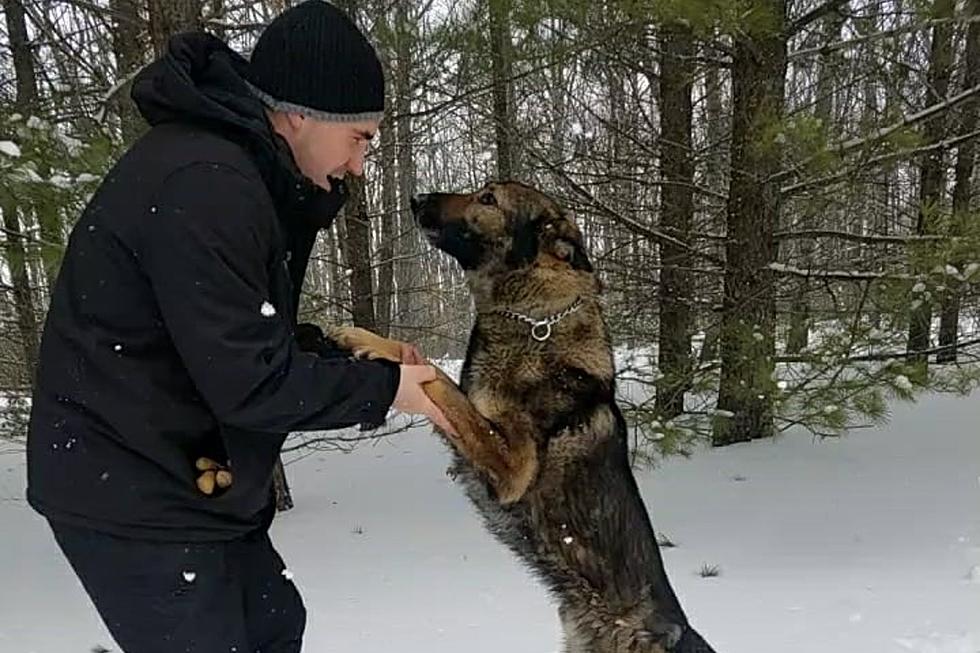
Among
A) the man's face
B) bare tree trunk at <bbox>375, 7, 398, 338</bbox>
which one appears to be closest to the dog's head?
the man's face

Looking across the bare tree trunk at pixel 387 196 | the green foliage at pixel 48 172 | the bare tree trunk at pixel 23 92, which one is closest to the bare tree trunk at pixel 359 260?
the bare tree trunk at pixel 387 196

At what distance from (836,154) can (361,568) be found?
11.4 ft

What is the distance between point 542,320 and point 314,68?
57.2 inches

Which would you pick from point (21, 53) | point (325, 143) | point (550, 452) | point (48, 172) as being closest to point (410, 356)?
point (325, 143)

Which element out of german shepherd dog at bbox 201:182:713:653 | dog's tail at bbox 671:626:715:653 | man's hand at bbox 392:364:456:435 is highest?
man's hand at bbox 392:364:456:435

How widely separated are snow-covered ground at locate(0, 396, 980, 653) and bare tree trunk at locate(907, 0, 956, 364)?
1.16 m

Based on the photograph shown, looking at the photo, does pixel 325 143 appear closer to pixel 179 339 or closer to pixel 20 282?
pixel 179 339

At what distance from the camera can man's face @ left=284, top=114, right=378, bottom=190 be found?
1730mm

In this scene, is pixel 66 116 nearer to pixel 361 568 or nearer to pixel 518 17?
pixel 518 17

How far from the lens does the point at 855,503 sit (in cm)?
591

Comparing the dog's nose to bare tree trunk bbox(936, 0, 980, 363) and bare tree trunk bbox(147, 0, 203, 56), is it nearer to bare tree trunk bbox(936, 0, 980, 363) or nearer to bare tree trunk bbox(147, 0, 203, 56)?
bare tree trunk bbox(147, 0, 203, 56)

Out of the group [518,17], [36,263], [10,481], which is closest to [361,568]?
[36,263]

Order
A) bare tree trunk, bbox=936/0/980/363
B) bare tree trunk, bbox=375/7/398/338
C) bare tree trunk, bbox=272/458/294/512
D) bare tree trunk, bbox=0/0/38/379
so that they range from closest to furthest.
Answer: bare tree trunk, bbox=936/0/980/363 < bare tree trunk, bbox=375/7/398/338 < bare tree trunk, bbox=0/0/38/379 < bare tree trunk, bbox=272/458/294/512

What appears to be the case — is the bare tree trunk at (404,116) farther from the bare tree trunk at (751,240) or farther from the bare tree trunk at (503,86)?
the bare tree trunk at (751,240)
